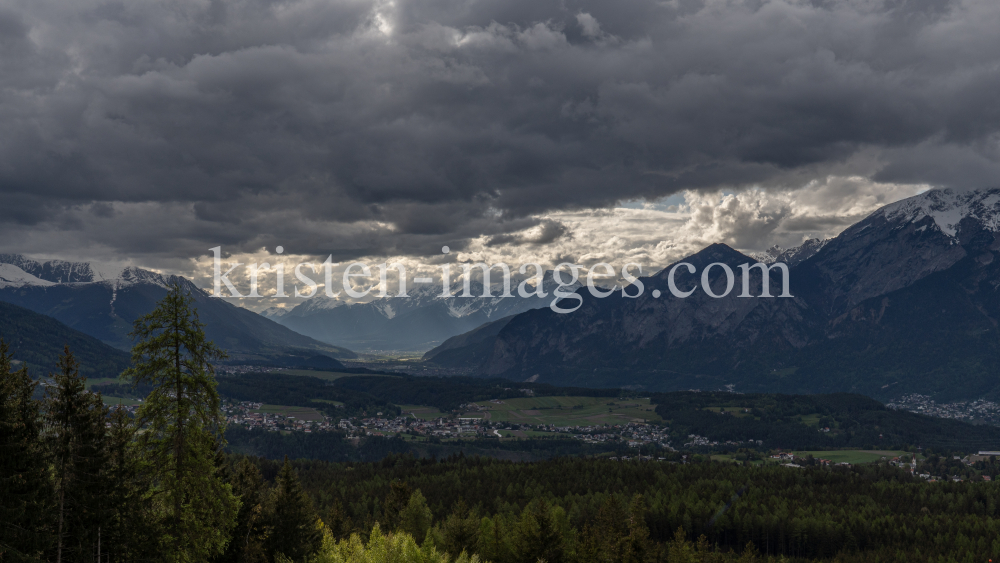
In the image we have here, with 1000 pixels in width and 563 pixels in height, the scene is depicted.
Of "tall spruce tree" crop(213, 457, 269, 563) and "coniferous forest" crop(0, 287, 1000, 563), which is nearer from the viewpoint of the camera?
"coniferous forest" crop(0, 287, 1000, 563)

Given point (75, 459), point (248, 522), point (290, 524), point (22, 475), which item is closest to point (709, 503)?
point (290, 524)

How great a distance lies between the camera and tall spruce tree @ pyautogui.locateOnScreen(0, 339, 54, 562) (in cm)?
2850

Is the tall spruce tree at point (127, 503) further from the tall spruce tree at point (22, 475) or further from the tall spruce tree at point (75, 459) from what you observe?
the tall spruce tree at point (22, 475)

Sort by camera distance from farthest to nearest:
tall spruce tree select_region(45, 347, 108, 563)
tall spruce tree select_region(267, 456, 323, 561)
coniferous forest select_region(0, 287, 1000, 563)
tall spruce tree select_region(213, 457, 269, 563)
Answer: tall spruce tree select_region(267, 456, 323, 561)
tall spruce tree select_region(213, 457, 269, 563)
coniferous forest select_region(0, 287, 1000, 563)
tall spruce tree select_region(45, 347, 108, 563)

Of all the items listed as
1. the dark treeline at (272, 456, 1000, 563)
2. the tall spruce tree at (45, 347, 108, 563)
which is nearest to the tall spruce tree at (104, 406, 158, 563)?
the tall spruce tree at (45, 347, 108, 563)

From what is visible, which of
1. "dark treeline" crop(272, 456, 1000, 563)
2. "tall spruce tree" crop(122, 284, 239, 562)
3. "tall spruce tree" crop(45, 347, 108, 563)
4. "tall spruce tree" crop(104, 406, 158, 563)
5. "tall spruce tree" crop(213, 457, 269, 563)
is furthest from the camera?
"dark treeline" crop(272, 456, 1000, 563)

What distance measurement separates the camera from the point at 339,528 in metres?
79.8

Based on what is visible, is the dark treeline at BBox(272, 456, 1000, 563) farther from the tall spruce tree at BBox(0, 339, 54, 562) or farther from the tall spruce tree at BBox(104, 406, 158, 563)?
the tall spruce tree at BBox(0, 339, 54, 562)

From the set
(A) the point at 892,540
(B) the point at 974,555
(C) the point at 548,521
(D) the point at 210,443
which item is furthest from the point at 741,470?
(D) the point at 210,443

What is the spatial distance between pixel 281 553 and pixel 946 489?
16591 centimetres

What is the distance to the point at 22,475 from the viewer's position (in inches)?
1145

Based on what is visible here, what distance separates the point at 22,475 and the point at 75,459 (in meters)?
3.03

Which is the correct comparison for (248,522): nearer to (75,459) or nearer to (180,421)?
(180,421)

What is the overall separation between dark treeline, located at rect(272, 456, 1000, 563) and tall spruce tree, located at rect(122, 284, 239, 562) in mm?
45025
